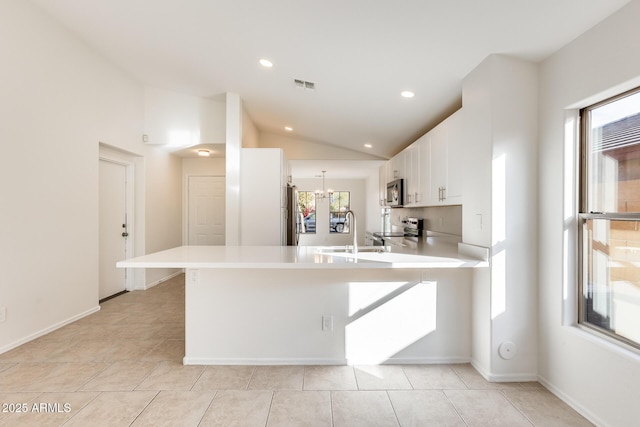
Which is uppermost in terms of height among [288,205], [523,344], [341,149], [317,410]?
[341,149]

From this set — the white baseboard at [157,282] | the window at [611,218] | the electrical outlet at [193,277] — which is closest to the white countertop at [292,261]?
the electrical outlet at [193,277]

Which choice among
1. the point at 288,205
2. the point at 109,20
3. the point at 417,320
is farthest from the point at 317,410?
the point at 109,20

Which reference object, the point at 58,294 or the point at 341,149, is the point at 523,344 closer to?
the point at 58,294

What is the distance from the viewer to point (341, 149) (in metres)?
6.32

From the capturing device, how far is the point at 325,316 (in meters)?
2.56

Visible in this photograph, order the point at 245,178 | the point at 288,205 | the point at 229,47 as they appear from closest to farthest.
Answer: the point at 229,47, the point at 245,178, the point at 288,205

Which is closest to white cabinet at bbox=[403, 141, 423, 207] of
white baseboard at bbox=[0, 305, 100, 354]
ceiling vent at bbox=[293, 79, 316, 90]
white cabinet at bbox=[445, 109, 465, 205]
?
white cabinet at bbox=[445, 109, 465, 205]

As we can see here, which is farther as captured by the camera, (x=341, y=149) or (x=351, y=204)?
(x=351, y=204)

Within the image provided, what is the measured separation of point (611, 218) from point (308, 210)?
33.1 feet

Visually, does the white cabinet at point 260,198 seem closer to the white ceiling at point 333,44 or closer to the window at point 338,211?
the white ceiling at point 333,44

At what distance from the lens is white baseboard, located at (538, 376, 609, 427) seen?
71.5 inches

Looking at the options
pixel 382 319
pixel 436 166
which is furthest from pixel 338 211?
pixel 382 319

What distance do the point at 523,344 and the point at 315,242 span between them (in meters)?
9.19

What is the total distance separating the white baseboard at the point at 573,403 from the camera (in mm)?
1816
